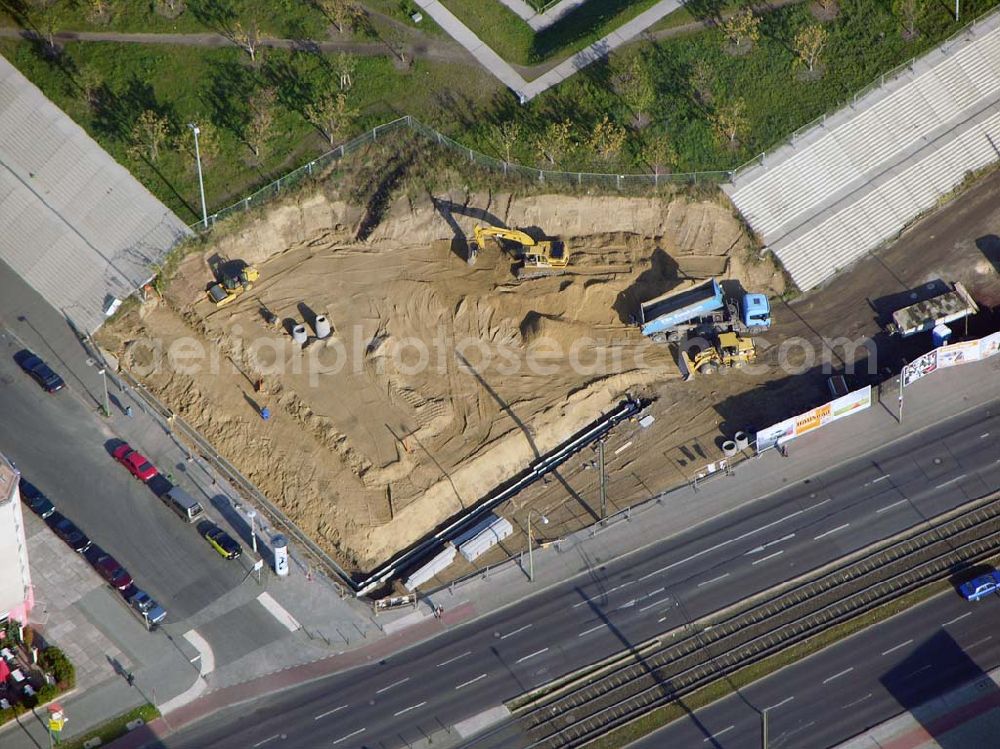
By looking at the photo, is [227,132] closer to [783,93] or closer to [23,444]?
[23,444]

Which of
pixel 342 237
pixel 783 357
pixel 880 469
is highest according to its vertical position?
pixel 342 237

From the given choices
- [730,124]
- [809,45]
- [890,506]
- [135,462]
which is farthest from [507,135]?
[890,506]

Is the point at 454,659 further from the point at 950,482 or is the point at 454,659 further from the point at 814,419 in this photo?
the point at 950,482

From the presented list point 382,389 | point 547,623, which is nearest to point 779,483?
point 547,623

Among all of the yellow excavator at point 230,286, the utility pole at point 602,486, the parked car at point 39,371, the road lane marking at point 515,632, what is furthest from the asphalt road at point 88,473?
the utility pole at point 602,486

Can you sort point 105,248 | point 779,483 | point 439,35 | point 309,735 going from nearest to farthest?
point 309,735 < point 779,483 < point 105,248 < point 439,35

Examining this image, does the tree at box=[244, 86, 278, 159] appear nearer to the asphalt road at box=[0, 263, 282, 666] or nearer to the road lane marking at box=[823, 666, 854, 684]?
the asphalt road at box=[0, 263, 282, 666]

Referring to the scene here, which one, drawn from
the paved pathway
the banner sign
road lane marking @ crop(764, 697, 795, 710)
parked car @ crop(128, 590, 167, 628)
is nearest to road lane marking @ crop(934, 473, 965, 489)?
the banner sign

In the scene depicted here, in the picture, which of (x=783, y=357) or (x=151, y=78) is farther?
(x=151, y=78)
